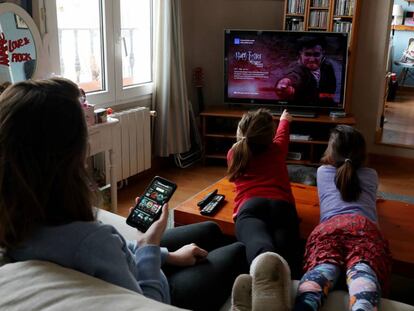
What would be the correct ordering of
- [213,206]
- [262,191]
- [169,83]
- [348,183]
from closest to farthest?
[348,183] → [262,191] → [213,206] → [169,83]

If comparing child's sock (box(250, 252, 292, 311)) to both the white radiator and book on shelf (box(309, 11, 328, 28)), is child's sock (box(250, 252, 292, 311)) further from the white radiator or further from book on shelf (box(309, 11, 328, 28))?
book on shelf (box(309, 11, 328, 28))

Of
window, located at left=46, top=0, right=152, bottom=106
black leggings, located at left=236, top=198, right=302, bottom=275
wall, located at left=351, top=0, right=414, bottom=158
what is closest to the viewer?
black leggings, located at left=236, top=198, right=302, bottom=275

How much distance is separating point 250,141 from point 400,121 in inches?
179

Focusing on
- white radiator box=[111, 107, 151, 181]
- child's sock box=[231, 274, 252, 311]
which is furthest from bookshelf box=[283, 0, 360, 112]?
child's sock box=[231, 274, 252, 311]

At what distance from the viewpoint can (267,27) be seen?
15.3 ft

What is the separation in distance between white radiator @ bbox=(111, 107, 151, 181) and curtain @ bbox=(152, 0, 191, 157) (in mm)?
238

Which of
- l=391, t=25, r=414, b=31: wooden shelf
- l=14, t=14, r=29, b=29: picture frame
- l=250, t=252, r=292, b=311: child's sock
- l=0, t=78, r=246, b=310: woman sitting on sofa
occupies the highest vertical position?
l=391, t=25, r=414, b=31: wooden shelf

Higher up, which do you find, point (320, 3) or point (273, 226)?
point (320, 3)

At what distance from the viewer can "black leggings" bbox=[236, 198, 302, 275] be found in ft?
6.70

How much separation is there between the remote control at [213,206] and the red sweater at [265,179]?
14 centimetres

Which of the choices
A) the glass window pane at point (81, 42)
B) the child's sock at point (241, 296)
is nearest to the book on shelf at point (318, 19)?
the glass window pane at point (81, 42)

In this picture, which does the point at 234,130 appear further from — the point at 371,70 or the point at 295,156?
the point at 371,70

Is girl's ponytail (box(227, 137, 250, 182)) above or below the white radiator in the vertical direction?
above

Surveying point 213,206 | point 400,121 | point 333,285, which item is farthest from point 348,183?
point 400,121
